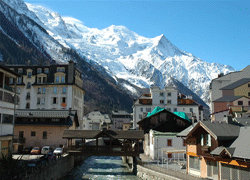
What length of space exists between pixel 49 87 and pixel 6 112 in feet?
145

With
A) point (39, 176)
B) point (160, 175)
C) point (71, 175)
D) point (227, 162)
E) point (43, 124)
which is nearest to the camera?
point (227, 162)

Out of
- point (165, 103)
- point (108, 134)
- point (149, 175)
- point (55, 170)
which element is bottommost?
point (149, 175)

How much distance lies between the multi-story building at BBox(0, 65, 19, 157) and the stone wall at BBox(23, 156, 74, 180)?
17.3 ft

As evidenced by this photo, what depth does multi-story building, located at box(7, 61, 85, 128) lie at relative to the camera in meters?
77.1

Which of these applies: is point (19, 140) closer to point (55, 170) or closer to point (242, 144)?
point (55, 170)

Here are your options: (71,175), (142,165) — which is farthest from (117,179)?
(71,175)

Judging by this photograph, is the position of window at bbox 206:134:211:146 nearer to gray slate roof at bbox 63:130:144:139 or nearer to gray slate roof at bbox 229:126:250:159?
gray slate roof at bbox 229:126:250:159

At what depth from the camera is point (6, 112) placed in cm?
3456

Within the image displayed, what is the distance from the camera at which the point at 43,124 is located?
186 feet

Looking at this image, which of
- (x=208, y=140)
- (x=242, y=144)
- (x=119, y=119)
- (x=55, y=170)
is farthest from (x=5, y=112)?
(x=119, y=119)

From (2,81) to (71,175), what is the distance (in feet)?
60.6

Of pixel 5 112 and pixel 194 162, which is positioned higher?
pixel 5 112

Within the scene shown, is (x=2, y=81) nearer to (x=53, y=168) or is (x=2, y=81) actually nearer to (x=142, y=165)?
(x=53, y=168)

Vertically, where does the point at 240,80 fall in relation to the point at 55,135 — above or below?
above
